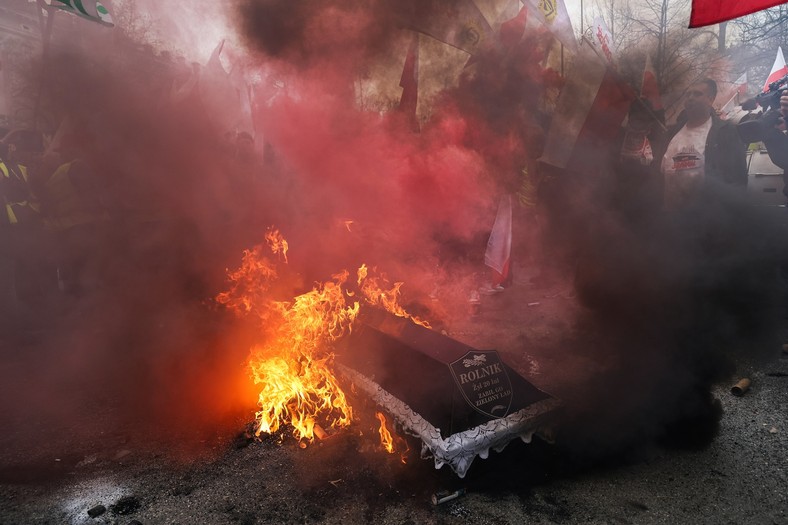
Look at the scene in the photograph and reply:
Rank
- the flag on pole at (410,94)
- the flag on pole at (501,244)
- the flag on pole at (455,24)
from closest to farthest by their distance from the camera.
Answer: the flag on pole at (455,24)
the flag on pole at (410,94)
the flag on pole at (501,244)

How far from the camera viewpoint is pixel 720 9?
16.6 feet

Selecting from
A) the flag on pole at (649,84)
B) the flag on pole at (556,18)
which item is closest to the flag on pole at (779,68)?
the flag on pole at (649,84)

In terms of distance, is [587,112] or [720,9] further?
[587,112]

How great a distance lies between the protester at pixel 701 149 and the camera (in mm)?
9180

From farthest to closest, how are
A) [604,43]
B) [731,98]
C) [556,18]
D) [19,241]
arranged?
[731,98] < [604,43] < [556,18] < [19,241]

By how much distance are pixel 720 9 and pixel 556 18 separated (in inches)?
131

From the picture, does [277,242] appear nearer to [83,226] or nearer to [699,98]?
[83,226]

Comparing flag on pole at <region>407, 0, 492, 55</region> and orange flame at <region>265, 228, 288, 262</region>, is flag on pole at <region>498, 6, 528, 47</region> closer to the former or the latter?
flag on pole at <region>407, 0, 492, 55</region>

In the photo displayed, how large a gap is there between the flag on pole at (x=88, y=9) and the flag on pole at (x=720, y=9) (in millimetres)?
8492

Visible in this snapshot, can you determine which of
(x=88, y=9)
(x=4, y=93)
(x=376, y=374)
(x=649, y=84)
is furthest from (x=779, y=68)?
(x=4, y=93)

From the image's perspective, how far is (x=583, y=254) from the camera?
670 centimetres

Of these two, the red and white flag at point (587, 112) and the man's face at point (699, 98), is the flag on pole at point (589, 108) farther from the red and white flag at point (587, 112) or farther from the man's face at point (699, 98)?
the man's face at point (699, 98)

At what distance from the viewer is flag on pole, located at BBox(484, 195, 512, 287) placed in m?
7.94

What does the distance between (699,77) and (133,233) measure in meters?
11.9
